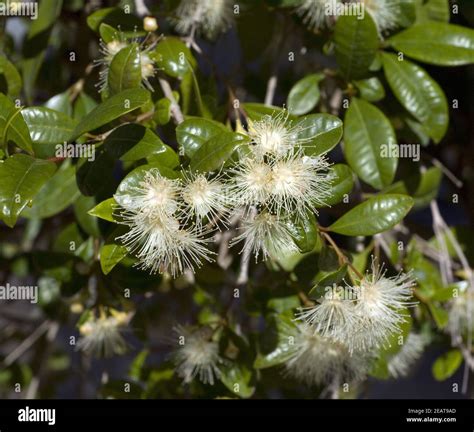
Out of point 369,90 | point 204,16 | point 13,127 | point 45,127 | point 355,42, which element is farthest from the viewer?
point 204,16

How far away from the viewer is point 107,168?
125 cm

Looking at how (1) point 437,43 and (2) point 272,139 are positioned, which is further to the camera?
(1) point 437,43

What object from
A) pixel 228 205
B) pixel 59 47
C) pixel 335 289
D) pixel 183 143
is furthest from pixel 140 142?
pixel 59 47

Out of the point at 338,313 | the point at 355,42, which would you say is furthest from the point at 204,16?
the point at 338,313

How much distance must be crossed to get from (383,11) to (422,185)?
0.46 meters

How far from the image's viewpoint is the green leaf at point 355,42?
56.1 inches

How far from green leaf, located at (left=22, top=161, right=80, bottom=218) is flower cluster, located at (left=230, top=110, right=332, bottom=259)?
54 centimetres

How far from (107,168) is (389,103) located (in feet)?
2.56

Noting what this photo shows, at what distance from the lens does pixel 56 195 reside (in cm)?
156

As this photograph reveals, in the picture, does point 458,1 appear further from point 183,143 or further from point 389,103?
point 183,143

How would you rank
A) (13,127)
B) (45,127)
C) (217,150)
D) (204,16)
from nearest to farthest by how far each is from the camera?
(217,150)
(13,127)
(45,127)
(204,16)

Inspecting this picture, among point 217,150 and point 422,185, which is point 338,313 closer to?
point 217,150

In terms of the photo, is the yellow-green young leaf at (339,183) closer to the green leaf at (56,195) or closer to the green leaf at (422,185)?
the green leaf at (422,185)

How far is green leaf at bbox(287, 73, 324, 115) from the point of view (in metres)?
1.54
